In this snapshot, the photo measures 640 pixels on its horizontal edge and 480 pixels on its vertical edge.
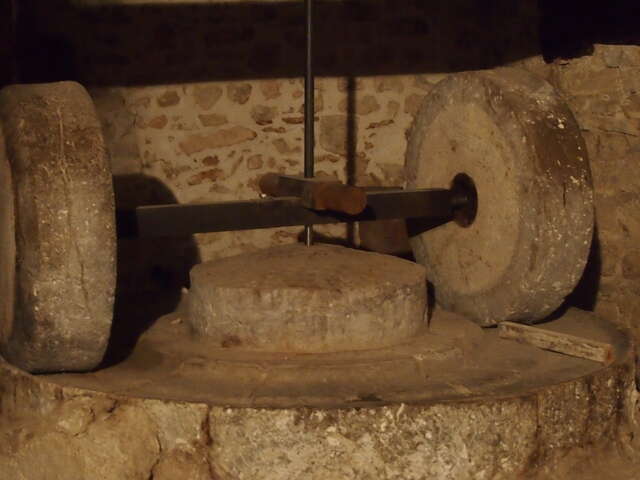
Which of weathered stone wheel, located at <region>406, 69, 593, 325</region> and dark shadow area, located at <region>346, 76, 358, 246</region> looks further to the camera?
dark shadow area, located at <region>346, 76, 358, 246</region>

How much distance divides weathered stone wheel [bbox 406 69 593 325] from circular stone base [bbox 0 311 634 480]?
418 millimetres

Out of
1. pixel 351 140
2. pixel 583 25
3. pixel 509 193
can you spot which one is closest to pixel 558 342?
pixel 509 193

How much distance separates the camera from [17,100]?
387 cm

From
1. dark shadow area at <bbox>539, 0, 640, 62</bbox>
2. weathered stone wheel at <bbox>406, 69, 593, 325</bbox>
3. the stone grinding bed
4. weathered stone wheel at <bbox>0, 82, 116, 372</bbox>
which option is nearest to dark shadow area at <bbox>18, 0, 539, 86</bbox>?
dark shadow area at <bbox>539, 0, 640, 62</bbox>

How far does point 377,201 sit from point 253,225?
54 centimetres

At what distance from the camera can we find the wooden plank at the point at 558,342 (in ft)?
13.2

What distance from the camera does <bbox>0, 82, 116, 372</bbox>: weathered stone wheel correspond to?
3.64 meters

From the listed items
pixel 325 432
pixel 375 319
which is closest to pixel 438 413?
pixel 325 432

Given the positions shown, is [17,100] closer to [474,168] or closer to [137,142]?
[137,142]

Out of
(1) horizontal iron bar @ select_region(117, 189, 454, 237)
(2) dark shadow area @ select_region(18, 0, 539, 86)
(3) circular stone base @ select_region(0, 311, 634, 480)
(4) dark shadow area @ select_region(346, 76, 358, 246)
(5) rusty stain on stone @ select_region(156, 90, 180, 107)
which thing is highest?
(2) dark shadow area @ select_region(18, 0, 539, 86)

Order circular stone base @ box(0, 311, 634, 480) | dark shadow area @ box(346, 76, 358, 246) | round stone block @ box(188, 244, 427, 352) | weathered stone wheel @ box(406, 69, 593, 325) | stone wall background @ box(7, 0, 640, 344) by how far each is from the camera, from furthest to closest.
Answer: dark shadow area @ box(346, 76, 358, 246)
stone wall background @ box(7, 0, 640, 344)
weathered stone wheel @ box(406, 69, 593, 325)
round stone block @ box(188, 244, 427, 352)
circular stone base @ box(0, 311, 634, 480)

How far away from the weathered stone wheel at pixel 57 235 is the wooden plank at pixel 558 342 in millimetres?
1614

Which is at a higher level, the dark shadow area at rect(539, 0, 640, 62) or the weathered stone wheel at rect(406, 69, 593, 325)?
the dark shadow area at rect(539, 0, 640, 62)

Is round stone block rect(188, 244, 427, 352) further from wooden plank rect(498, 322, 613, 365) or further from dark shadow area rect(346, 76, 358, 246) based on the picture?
dark shadow area rect(346, 76, 358, 246)
